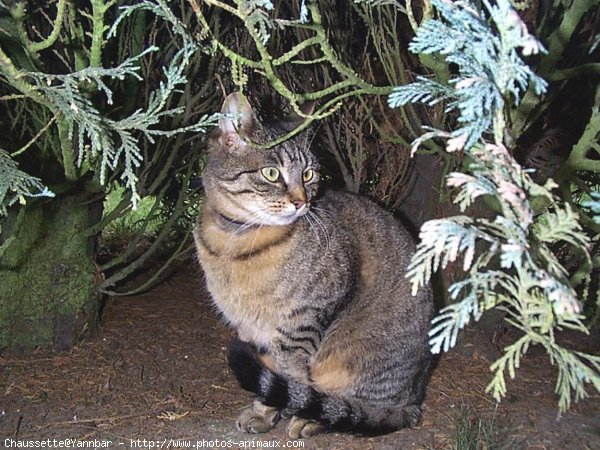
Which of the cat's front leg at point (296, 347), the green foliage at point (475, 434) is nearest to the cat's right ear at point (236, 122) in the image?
the cat's front leg at point (296, 347)

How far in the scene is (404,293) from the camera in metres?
3.22

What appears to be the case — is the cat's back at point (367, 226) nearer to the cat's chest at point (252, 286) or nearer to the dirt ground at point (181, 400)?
the cat's chest at point (252, 286)

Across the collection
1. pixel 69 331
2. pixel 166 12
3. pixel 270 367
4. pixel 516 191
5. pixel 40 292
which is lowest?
pixel 270 367

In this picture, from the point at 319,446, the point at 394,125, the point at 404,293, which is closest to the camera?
the point at 319,446

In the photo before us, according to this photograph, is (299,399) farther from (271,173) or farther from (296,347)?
(271,173)

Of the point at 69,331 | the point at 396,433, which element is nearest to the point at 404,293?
the point at 396,433

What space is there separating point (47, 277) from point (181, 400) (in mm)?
944

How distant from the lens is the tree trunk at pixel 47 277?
11.0 ft

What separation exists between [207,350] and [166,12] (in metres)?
2.28

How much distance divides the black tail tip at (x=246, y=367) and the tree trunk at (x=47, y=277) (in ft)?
3.36

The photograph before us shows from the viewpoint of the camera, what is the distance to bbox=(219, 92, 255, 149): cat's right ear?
8.63 feet

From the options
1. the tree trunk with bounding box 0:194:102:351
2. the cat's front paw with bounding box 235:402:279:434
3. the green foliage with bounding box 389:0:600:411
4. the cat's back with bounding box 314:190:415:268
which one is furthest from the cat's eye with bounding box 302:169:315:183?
the green foliage with bounding box 389:0:600:411

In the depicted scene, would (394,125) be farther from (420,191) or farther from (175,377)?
(175,377)

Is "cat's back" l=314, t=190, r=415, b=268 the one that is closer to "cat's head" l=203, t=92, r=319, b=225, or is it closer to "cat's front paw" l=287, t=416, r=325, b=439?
"cat's head" l=203, t=92, r=319, b=225
